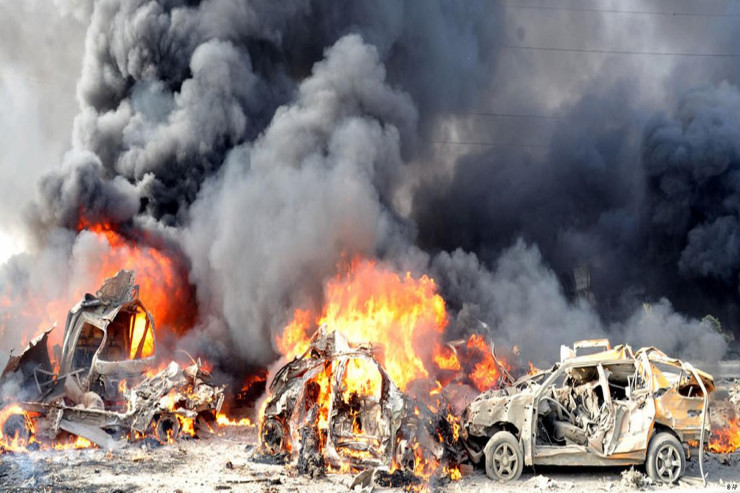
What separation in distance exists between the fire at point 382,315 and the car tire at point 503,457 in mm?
6243

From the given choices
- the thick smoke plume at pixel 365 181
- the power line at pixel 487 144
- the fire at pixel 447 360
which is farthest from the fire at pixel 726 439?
the power line at pixel 487 144

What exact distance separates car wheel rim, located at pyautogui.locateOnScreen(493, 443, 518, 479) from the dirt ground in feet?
0.78

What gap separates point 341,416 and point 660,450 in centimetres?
524

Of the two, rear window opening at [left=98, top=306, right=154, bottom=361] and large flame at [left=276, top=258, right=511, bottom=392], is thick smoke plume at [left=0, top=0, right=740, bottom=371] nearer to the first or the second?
large flame at [left=276, top=258, right=511, bottom=392]

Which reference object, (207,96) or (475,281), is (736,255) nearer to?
(475,281)

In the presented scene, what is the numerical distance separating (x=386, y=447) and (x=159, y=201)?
55.2 feet

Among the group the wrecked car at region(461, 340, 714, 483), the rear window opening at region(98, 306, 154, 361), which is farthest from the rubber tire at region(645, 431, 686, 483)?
the rear window opening at region(98, 306, 154, 361)

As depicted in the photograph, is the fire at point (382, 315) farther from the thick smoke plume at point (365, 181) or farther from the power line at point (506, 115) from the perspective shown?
the power line at point (506, 115)

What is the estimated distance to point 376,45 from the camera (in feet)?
79.6

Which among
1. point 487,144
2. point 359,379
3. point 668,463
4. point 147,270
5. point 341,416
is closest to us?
point 668,463

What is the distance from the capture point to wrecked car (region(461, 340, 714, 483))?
8.45 m

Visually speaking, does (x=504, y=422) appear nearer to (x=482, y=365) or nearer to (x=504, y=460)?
(x=504, y=460)

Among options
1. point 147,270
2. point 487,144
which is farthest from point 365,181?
point 487,144

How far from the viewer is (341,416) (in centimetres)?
948
